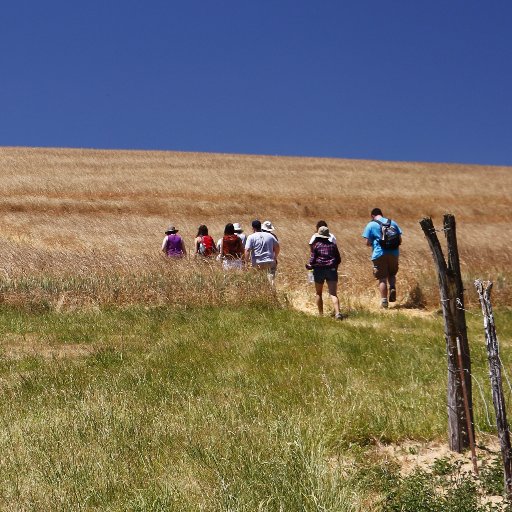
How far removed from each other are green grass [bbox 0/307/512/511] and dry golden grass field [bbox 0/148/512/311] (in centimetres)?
188

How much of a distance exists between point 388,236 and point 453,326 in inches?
304

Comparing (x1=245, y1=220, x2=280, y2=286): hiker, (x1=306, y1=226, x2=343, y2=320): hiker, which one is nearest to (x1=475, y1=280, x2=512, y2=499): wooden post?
(x1=306, y1=226, x2=343, y2=320): hiker

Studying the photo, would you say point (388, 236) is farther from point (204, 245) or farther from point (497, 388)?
point (497, 388)

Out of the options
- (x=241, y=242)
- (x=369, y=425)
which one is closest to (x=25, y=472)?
(x=369, y=425)

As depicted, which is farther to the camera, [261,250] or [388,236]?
[388,236]

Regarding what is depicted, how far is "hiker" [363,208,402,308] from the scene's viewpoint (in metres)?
12.2

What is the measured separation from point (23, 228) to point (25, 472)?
2013cm

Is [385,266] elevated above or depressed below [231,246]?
below

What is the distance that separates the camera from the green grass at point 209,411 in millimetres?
3486

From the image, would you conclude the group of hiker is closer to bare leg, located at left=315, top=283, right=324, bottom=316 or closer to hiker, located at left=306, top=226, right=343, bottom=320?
bare leg, located at left=315, top=283, right=324, bottom=316

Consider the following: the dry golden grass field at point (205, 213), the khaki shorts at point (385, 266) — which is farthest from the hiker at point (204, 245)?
the khaki shorts at point (385, 266)

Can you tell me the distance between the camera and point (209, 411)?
15.8 feet

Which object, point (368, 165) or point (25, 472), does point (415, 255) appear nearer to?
point (25, 472)

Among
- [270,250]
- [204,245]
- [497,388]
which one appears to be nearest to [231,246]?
[270,250]
